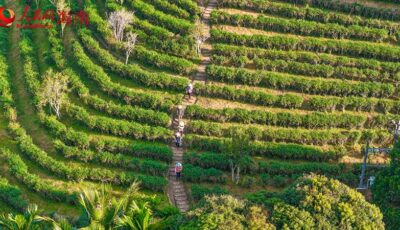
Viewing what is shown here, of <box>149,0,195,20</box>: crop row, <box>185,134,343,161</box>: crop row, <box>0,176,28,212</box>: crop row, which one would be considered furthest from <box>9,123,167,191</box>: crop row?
<box>149,0,195,20</box>: crop row

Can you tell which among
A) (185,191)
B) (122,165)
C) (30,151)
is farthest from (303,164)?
(30,151)

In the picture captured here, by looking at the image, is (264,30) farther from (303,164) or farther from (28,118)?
(28,118)

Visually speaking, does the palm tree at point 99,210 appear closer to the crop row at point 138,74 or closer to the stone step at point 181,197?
the stone step at point 181,197

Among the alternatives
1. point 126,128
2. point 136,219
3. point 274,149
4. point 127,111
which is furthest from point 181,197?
point 136,219

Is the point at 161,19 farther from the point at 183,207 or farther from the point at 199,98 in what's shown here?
the point at 183,207

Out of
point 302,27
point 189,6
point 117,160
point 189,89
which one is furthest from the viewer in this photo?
point 189,6
